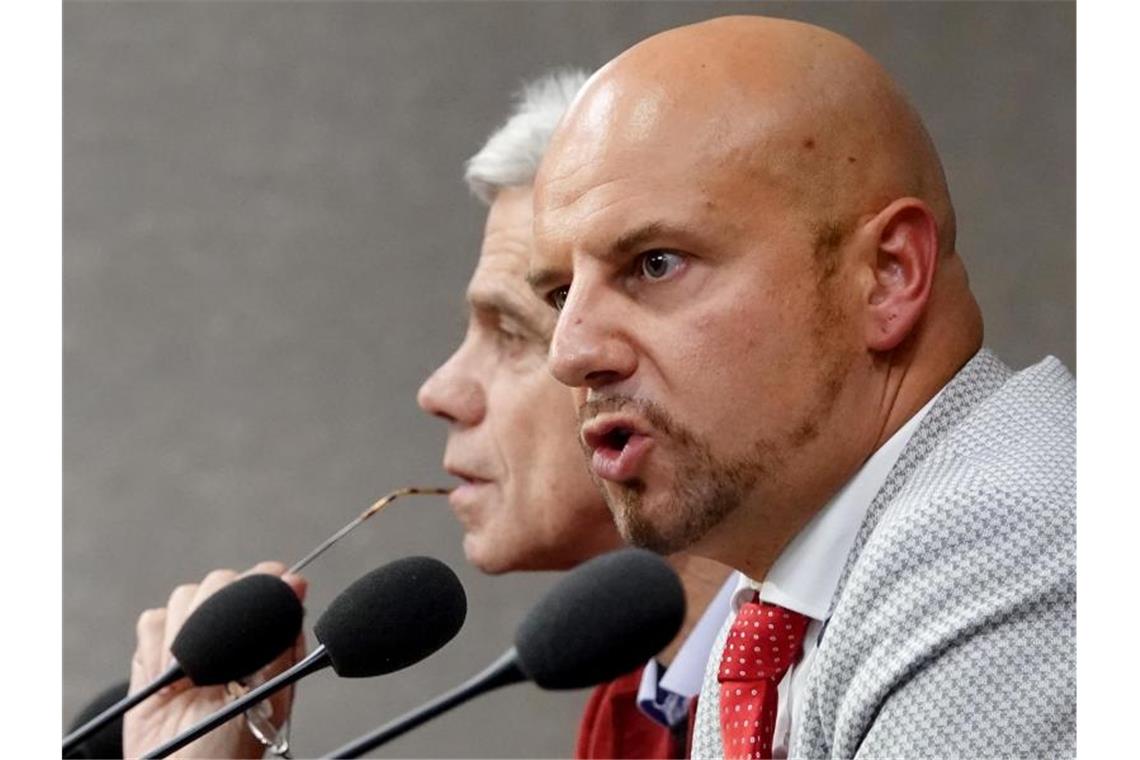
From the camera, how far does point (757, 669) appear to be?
3.63 ft

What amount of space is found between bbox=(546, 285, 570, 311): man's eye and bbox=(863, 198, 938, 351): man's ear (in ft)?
0.59

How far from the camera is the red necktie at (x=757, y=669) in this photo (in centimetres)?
109

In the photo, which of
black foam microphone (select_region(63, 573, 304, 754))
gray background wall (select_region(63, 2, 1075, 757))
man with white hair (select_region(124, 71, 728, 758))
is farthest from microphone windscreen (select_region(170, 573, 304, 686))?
gray background wall (select_region(63, 2, 1075, 757))

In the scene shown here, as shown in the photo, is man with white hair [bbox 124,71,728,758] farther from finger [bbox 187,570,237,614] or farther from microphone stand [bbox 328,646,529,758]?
microphone stand [bbox 328,646,529,758]

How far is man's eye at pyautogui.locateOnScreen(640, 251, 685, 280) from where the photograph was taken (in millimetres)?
1074

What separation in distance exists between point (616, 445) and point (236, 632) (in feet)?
0.89

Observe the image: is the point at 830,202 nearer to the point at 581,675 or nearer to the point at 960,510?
the point at 960,510

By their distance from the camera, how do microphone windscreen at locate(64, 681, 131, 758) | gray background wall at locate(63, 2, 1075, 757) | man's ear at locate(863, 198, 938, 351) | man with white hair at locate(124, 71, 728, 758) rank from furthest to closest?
gray background wall at locate(63, 2, 1075, 757) → man with white hair at locate(124, 71, 728, 758) → microphone windscreen at locate(64, 681, 131, 758) → man's ear at locate(863, 198, 938, 351)

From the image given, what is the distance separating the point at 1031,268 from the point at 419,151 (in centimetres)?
73

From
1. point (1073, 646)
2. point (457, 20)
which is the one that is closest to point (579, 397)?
point (1073, 646)

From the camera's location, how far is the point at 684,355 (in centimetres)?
107

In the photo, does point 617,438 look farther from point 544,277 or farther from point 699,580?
point 699,580

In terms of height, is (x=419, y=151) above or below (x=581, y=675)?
above

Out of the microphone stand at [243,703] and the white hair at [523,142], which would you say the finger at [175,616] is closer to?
the white hair at [523,142]
